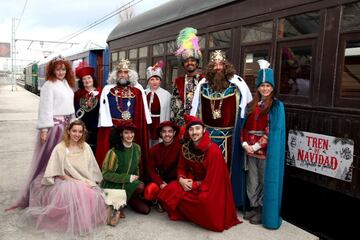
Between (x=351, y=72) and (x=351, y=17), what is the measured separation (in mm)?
454

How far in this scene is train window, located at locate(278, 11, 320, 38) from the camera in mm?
3330

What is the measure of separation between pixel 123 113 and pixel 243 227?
1615 mm

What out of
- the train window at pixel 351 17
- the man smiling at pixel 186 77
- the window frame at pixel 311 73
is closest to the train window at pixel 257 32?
the window frame at pixel 311 73

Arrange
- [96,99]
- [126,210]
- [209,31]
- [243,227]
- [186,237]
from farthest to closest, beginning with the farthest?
[209,31] < [96,99] < [126,210] < [243,227] < [186,237]

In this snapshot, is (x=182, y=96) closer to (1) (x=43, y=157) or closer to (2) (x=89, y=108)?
(2) (x=89, y=108)

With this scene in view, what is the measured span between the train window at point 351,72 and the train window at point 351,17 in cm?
13

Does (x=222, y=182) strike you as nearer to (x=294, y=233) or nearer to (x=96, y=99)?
(x=294, y=233)

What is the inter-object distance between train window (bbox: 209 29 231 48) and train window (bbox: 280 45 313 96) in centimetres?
97

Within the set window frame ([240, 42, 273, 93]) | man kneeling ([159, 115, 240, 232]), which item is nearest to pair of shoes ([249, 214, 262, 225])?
man kneeling ([159, 115, 240, 232])

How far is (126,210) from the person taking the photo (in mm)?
3590

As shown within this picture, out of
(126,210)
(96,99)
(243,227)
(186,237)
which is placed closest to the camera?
(186,237)

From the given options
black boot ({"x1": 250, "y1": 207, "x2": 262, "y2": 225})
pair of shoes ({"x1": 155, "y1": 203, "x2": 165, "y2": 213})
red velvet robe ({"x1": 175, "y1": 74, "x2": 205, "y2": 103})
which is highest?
red velvet robe ({"x1": 175, "y1": 74, "x2": 205, "y2": 103})

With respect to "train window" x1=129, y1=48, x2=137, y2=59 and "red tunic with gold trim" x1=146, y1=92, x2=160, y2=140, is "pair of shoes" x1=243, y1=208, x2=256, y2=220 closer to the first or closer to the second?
"red tunic with gold trim" x1=146, y1=92, x2=160, y2=140

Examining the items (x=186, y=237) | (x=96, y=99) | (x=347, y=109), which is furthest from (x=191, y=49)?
(x=186, y=237)
